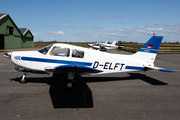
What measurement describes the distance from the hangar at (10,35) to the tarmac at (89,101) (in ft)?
94.4

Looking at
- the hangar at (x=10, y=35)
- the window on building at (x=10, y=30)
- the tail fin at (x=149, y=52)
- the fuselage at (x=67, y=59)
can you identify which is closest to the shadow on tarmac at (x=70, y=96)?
the fuselage at (x=67, y=59)

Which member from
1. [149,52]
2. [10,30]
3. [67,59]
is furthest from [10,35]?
[149,52]

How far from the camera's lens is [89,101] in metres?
5.23

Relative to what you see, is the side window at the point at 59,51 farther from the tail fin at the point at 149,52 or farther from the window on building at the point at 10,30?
the window on building at the point at 10,30

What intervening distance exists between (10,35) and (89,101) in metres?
34.8

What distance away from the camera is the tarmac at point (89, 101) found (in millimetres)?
4207

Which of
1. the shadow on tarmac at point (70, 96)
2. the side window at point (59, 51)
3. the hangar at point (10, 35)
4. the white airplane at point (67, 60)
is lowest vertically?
the shadow on tarmac at point (70, 96)

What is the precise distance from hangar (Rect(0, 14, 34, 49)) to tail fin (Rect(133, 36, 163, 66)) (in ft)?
103

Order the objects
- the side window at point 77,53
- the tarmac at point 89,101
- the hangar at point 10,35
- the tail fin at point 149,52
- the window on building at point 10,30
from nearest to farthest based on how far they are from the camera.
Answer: the tarmac at point 89,101, the side window at point 77,53, the tail fin at point 149,52, the hangar at point 10,35, the window on building at point 10,30

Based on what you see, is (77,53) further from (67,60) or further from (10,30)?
(10,30)

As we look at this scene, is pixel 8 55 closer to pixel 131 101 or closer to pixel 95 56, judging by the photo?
pixel 95 56

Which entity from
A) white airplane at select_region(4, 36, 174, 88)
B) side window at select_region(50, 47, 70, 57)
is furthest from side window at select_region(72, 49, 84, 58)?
side window at select_region(50, 47, 70, 57)

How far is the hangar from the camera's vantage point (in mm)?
30391

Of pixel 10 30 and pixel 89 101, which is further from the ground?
pixel 10 30
